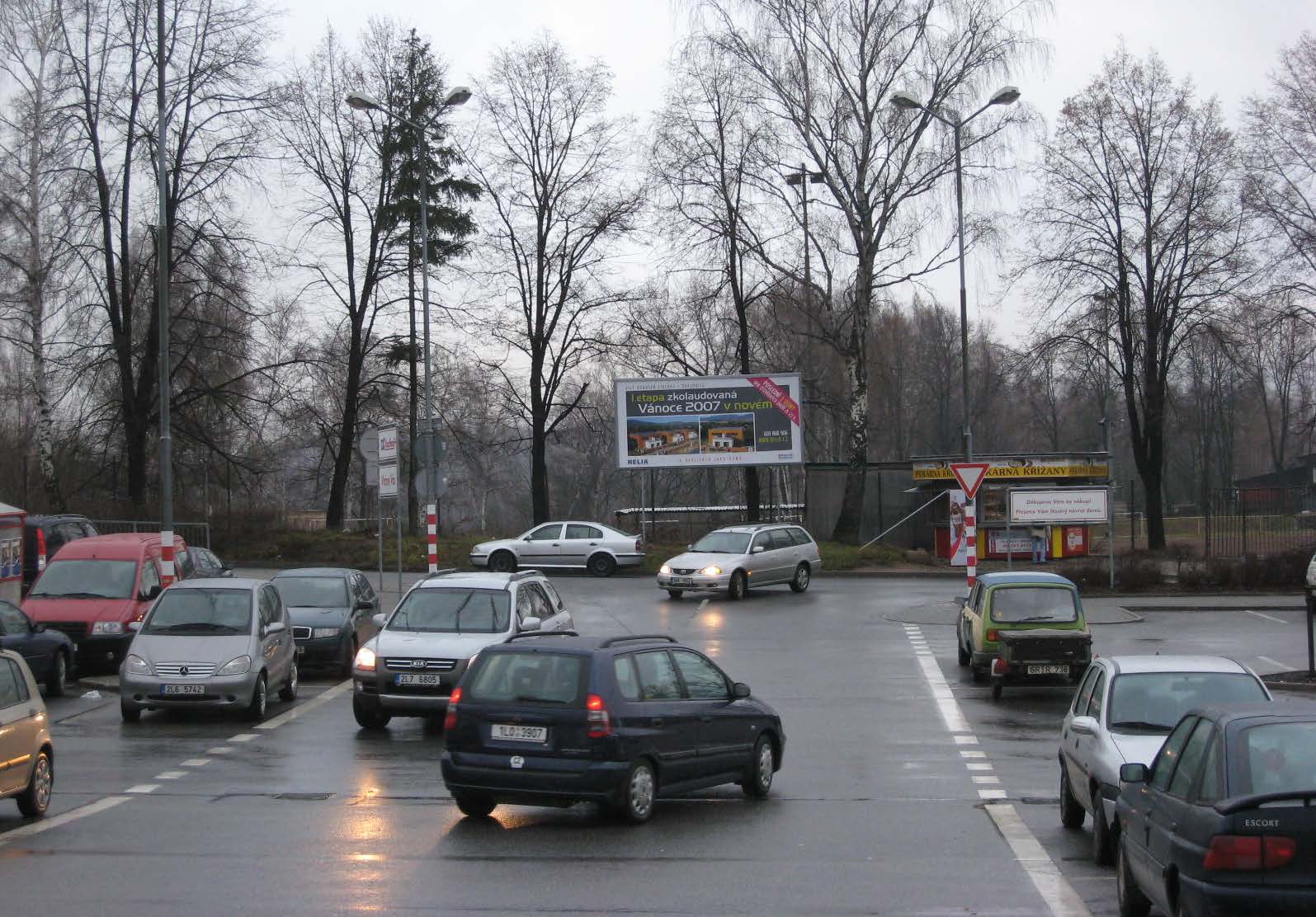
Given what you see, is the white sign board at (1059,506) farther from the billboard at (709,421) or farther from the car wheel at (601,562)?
the car wheel at (601,562)

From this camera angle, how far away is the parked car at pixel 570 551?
40.8m

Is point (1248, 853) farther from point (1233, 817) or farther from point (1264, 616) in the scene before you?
point (1264, 616)

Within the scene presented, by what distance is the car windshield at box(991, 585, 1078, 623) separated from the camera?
2098 cm

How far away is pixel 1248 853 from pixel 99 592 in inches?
789

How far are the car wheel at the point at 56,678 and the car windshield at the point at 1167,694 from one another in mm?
14873

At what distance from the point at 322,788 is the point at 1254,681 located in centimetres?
820

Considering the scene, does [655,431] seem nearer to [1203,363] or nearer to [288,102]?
[288,102]

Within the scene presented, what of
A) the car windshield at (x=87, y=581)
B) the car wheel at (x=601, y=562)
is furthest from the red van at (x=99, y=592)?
the car wheel at (x=601, y=562)

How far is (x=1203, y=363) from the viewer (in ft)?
288

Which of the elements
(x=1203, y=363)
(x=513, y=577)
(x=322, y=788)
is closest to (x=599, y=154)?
(x=513, y=577)

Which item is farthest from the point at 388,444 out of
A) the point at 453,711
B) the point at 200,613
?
the point at 453,711

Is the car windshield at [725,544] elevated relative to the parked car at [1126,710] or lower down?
elevated

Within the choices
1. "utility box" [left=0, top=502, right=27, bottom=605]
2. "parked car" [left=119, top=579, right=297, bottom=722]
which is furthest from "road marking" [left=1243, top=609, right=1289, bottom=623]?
"utility box" [left=0, top=502, right=27, bottom=605]

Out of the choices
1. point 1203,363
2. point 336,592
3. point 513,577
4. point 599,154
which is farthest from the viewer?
point 1203,363
